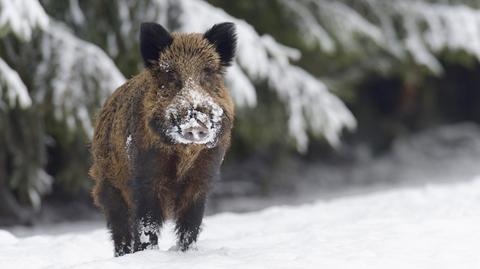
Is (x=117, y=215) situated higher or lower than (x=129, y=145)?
lower

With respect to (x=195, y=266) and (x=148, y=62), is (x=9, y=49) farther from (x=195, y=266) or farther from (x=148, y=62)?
(x=195, y=266)

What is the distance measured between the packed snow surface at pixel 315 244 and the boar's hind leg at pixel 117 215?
0.66 ft

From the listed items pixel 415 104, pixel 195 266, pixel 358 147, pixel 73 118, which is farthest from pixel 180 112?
pixel 415 104

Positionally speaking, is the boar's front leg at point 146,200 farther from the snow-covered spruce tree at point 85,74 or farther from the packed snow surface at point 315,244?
the snow-covered spruce tree at point 85,74

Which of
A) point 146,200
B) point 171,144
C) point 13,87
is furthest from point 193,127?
point 13,87

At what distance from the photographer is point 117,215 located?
5359mm

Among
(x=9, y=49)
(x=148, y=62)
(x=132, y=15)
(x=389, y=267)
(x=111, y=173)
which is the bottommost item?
(x=389, y=267)

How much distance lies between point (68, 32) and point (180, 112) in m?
5.67

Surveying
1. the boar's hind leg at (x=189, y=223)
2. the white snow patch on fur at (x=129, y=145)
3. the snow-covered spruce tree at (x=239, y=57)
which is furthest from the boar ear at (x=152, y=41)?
the snow-covered spruce tree at (x=239, y=57)

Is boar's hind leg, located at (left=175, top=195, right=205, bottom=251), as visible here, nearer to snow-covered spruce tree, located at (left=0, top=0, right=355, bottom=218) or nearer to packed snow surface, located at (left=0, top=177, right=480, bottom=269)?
packed snow surface, located at (left=0, top=177, right=480, bottom=269)

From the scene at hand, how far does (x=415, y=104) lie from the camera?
69.6 ft

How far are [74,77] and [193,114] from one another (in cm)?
536

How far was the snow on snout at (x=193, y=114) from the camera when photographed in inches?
172

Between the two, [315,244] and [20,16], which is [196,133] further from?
[20,16]
